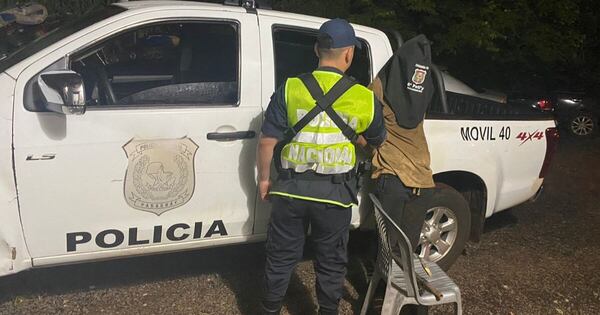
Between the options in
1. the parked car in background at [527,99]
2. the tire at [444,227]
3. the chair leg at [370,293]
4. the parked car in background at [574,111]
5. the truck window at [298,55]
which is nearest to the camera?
the chair leg at [370,293]

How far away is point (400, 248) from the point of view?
3234 mm

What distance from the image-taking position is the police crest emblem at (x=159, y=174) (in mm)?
3334

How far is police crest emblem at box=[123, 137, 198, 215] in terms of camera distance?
10.9ft

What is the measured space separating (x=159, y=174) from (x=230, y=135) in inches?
17.5

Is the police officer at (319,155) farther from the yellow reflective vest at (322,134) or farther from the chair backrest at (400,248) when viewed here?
the chair backrest at (400,248)

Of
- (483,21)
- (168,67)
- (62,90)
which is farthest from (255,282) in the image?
(483,21)

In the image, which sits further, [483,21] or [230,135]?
[483,21]

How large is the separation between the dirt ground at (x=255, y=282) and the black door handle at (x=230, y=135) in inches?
42.5

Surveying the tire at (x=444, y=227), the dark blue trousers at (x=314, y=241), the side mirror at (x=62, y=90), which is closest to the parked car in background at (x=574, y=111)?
→ the tire at (x=444, y=227)

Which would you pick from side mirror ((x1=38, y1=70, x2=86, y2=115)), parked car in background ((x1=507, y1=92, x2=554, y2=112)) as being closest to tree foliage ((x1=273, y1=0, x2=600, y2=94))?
parked car in background ((x1=507, y1=92, x2=554, y2=112))

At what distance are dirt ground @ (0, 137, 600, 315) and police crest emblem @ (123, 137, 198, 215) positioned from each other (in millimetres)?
764

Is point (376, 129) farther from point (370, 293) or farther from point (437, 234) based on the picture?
point (437, 234)

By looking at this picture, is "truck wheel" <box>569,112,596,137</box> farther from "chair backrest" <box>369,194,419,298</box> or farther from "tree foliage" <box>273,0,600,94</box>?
"chair backrest" <box>369,194,419,298</box>

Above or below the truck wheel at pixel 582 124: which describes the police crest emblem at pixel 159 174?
above
